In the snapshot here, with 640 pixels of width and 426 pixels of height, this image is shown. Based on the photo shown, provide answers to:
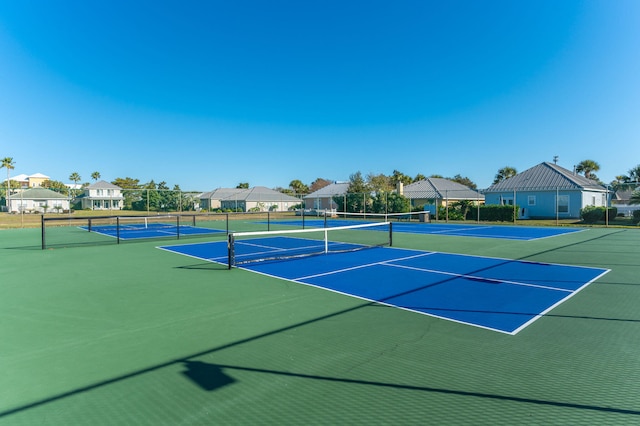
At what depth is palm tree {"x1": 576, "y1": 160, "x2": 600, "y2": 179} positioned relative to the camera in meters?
60.8

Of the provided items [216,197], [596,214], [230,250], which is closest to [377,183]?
[596,214]

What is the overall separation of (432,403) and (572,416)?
3.98 feet

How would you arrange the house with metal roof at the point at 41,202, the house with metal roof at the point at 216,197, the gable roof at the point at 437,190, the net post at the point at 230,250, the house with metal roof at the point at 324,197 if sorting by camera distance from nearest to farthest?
the net post at the point at 230,250
the house with metal roof at the point at 41,202
the gable roof at the point at 437,190
the house with metal roof at the point at 324,197
the house with metal roof at the point at 216,197

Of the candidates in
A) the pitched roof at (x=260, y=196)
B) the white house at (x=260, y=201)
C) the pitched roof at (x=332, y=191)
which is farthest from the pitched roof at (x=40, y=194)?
the pitched roof at (x=332, y=191)

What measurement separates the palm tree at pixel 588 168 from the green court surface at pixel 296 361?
66067 millimetres

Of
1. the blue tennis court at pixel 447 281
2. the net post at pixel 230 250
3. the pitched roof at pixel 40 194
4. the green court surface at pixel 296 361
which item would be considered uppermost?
the pitched roof at pixel 40 194

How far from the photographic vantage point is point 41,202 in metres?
37.7

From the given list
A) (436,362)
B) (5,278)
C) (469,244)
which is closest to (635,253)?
(469,244)

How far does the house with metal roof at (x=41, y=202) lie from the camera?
118ft

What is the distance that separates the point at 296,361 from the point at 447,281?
5.43 metres

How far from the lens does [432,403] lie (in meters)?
3.52

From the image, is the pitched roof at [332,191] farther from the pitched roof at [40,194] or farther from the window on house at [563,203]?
the pitched roof at [40,194]

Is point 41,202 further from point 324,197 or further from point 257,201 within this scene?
point 324,197

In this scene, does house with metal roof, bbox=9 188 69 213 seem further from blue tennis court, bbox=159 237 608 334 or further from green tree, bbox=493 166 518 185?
green tree, bbox=493 166 518 185
